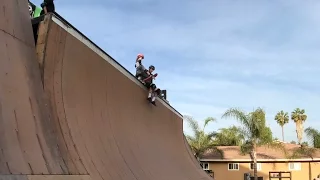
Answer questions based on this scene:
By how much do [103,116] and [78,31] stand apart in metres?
1.66

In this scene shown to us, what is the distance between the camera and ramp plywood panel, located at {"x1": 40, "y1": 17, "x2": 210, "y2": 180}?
20.6 feet

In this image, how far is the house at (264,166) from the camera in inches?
1260

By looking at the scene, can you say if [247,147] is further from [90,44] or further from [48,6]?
[48,6]

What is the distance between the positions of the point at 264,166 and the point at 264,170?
1.09 feet

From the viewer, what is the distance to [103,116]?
7871 mm

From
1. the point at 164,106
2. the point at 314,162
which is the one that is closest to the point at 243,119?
the point at 314,162

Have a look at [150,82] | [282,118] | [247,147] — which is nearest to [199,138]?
[247,147]

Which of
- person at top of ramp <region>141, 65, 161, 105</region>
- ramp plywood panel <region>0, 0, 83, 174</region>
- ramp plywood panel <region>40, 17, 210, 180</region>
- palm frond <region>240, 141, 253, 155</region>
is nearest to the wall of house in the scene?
palm frond <region>240, 141, 253, 155</region>

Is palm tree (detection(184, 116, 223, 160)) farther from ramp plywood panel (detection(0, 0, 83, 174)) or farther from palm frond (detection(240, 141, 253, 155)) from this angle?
ramp plywood panel (detection(0, 0, 83, 174))

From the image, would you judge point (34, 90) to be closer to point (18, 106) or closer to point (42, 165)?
point (18, 106)

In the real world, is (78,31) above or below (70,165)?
above

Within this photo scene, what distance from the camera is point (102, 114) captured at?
787 centimetres

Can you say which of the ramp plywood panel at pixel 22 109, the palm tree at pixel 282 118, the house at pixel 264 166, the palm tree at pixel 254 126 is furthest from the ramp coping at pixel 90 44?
the palm tree at pixel 282 118

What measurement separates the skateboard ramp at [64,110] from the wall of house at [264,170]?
23747mm
